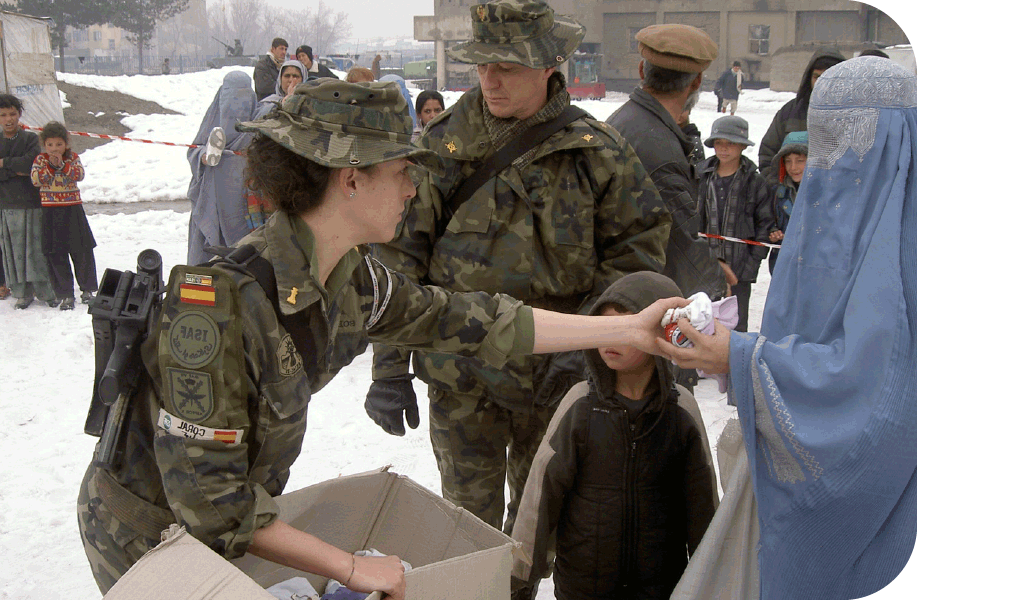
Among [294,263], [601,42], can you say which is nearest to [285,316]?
[294,263]

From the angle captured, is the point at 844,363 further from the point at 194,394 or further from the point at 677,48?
the point at 677,48

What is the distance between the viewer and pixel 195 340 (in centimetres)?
183

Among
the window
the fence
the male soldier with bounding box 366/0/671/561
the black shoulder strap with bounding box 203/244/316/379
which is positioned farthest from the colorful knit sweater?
the fence

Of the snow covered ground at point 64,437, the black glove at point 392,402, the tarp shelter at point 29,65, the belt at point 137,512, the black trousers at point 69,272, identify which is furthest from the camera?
the tarp shelter at point 29,65

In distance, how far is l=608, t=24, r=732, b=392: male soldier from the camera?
355 centimetres

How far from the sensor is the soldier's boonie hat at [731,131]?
6039 millimetres

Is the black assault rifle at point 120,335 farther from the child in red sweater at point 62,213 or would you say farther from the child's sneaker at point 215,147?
the child in red sweater at point 62,213

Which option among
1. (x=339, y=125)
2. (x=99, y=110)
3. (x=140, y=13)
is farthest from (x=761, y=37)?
(x=339, y=125)

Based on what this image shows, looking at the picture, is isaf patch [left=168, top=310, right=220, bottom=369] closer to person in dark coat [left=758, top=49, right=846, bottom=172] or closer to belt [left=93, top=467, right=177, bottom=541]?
belt [left=93, top=467, right=177, bottom=541]

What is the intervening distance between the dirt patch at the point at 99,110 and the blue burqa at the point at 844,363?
19289mm

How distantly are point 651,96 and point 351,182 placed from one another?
197 cm

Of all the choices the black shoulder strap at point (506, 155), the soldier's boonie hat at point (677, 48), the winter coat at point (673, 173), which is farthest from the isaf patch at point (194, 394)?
the soldier's boonie hat at point (677, 48)

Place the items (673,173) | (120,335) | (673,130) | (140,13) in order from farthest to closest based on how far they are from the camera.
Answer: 1. (140,13)
2. (673,130)
3. (673,173)
4. (120,335)

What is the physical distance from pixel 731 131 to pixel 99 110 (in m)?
22.6
